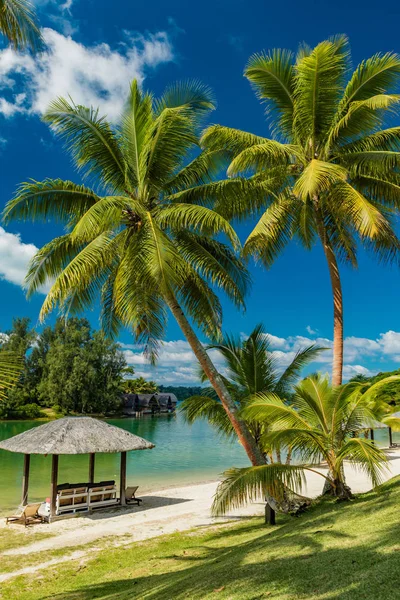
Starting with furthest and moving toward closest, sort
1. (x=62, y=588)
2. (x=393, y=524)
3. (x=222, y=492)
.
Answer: (x=222, y=492)
(x=62, y=588)
(x=393, y=524)

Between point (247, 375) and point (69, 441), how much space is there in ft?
15.6

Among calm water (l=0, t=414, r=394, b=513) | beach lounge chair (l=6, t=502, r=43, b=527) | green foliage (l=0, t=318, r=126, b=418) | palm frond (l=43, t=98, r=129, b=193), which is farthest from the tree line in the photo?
green foliage (l=0, t=318, r=126, b=418)

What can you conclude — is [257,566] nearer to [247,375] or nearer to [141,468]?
[247,375]

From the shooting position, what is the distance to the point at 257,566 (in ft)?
16.8

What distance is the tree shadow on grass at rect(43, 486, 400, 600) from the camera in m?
3.80

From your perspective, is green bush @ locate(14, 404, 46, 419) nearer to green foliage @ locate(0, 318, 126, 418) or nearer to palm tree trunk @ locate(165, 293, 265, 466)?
green foliage @ locate(0, 318, 126, 418)

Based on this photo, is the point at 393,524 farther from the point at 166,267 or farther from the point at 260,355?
the point at 260,355

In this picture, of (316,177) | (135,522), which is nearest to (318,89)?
(316,177)

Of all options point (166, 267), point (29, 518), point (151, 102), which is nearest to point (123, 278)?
point (166, 267)

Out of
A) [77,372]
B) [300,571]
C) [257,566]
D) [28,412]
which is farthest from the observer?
[77,372]

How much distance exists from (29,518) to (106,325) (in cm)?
502

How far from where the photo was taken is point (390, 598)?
3.31m

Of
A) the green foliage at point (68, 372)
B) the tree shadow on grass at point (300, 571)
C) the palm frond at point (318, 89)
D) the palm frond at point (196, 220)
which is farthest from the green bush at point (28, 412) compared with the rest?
the palm frond at point (318, 89)

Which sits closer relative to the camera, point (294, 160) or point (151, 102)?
point (151, 102)
